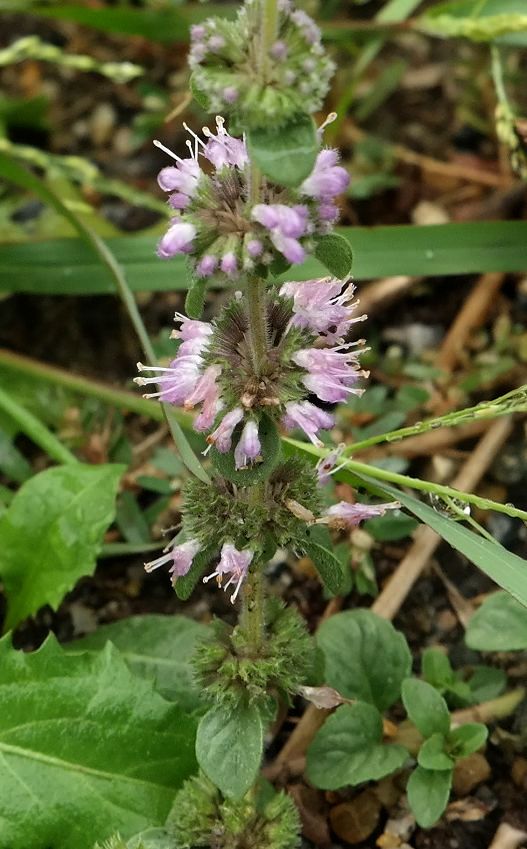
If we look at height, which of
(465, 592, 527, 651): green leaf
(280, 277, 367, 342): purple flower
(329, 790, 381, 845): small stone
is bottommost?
(329, 790, 381, 845): small stone

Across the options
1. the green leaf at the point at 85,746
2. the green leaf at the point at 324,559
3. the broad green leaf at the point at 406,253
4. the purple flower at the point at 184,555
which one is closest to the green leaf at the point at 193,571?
the purple flower at the point at 184,555

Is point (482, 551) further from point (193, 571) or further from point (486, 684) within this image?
point (486, 684)

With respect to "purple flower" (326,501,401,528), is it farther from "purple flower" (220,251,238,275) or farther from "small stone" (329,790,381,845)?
"small stone" (329,790,381,845)

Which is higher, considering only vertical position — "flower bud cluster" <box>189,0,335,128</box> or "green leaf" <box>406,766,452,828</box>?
"flower bud cluster" <box>189,0,335,128</box>

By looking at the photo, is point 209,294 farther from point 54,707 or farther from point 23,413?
point 54,707

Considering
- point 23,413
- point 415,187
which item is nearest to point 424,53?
point 415,187

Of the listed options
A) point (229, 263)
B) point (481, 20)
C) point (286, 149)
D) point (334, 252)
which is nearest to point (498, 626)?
point (334, 252)

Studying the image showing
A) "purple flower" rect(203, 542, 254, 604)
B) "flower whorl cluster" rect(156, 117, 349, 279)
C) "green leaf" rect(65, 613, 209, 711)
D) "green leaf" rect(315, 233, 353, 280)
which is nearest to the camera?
"flower whorl cluster" rect(156, 117, 349, 279)

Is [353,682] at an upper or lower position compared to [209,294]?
lower

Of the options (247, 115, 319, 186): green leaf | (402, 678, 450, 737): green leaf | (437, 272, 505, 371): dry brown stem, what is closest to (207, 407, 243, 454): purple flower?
(247, 115, 319, 186): green leaf
